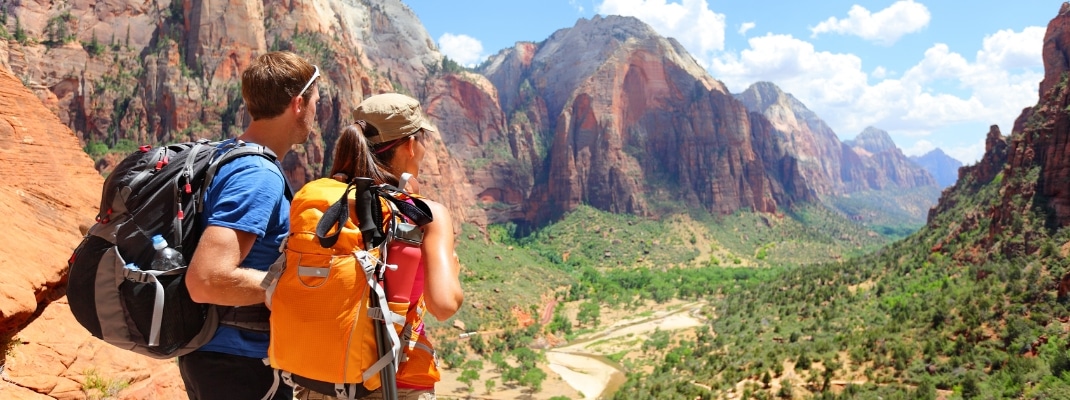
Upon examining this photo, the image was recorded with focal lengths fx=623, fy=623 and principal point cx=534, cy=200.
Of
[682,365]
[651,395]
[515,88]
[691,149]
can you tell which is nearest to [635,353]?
[682,365]

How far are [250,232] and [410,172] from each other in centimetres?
89

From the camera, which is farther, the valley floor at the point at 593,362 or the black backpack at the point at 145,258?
the valley floor at the point at 593,362

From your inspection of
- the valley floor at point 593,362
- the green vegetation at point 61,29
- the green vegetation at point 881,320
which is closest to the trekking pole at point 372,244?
the green vegetation at point 881,320

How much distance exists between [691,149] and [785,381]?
3898 inches

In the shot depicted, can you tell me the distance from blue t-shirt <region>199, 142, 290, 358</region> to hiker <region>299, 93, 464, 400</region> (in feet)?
1.12

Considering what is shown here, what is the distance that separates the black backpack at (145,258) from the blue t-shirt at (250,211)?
7cm

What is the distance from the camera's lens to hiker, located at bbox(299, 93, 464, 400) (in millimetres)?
3035

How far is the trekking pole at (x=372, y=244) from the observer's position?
2.88 m

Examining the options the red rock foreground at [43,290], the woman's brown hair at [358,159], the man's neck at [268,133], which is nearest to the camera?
the woman's brown hair at [358,159]

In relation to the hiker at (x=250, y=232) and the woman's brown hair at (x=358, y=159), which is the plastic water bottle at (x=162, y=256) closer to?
the hiker at (x=250, y=232)

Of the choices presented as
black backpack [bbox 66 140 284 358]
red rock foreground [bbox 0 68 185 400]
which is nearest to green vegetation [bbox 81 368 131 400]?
red rock foreground [bbox 0 68 185 400]

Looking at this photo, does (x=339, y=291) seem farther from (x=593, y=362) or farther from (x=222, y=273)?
(x=593, y=362)

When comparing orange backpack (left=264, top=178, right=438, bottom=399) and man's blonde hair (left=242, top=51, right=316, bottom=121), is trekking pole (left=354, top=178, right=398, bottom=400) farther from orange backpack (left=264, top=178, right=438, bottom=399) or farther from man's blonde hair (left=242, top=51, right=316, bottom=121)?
man's blonde hair (left=242, top=51, right=316, bottom=121)

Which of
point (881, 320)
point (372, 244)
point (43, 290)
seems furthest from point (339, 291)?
point (881, 320)
